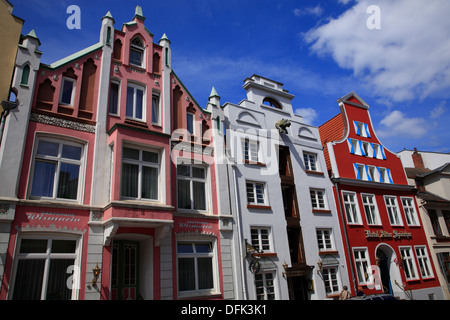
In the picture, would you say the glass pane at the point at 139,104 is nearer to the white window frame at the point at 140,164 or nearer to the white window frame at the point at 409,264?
the white window frame at the point at 140,164

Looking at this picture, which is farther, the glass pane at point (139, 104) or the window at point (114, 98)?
the glass pane at point (139, 104)

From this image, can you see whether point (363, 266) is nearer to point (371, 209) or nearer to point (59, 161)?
point (371, 209)

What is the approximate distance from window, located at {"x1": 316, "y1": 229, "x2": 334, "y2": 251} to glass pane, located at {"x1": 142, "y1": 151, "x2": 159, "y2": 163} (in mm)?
12593

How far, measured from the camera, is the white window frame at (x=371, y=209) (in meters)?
25.0

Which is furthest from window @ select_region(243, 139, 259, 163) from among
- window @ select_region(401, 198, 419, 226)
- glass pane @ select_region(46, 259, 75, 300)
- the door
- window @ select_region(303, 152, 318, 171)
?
window @ select_region(401, 198, 419, 226)

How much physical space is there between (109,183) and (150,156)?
2328mm

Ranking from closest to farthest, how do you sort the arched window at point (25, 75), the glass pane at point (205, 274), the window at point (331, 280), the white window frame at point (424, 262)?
the arched window at point (25, 75), the glass pane at point (205, 274), the window at point (331, 280), the white window frame at point (424, 262)

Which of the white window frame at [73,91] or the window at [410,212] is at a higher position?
the white window frame at [73,91]

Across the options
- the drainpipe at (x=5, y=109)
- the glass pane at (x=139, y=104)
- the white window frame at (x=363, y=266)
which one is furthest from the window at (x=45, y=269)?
the white window frame at (x=363, y=266)

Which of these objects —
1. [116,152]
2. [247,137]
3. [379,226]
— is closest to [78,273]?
[116,152]

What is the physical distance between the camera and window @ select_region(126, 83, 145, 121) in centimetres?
1616

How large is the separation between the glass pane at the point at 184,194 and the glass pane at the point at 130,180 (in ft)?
8.72

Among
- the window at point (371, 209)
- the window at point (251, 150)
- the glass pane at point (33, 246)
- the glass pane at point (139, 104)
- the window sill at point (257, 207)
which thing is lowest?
the glass pane at point (33, 246)
